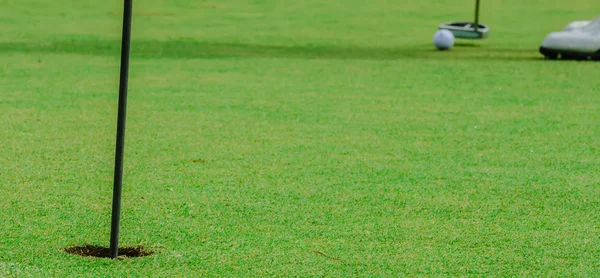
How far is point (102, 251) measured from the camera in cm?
378

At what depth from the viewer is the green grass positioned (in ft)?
12.6

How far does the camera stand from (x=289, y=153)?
600 cm

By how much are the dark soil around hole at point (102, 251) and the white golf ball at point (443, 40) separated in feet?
33.4

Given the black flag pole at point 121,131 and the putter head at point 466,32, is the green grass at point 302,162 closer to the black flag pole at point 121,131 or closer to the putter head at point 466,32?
the black flag pole at point 121,131

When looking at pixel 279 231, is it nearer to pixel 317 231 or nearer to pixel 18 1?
pixel 317 231

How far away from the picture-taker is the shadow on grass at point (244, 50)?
1214 centimetres

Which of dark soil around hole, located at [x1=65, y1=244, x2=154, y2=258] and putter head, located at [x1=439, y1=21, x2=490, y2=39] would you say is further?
putter head, located at [x1=439, y1=21, x2=490, y2=39]

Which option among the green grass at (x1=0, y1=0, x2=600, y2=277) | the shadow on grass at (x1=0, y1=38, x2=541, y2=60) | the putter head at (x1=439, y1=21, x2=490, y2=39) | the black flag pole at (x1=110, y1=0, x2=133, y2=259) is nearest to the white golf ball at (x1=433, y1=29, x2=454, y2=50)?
the shadow on grass at (x1=0, y1=38, x2=541, y2=60)

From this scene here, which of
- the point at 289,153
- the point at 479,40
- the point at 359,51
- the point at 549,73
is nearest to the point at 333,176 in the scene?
the point at 289,153

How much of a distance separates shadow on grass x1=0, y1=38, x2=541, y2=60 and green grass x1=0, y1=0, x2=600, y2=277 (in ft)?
0.25

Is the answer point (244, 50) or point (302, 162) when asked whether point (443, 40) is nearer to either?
point (244, 50)

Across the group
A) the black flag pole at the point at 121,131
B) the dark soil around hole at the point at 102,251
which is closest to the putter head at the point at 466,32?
the dark soil around hole at the point at 102,251

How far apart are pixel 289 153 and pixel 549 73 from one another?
18.1ft

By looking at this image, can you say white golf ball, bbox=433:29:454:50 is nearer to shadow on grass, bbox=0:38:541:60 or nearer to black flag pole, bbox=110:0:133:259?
shadow on grass, bbox=0:38:541:60
